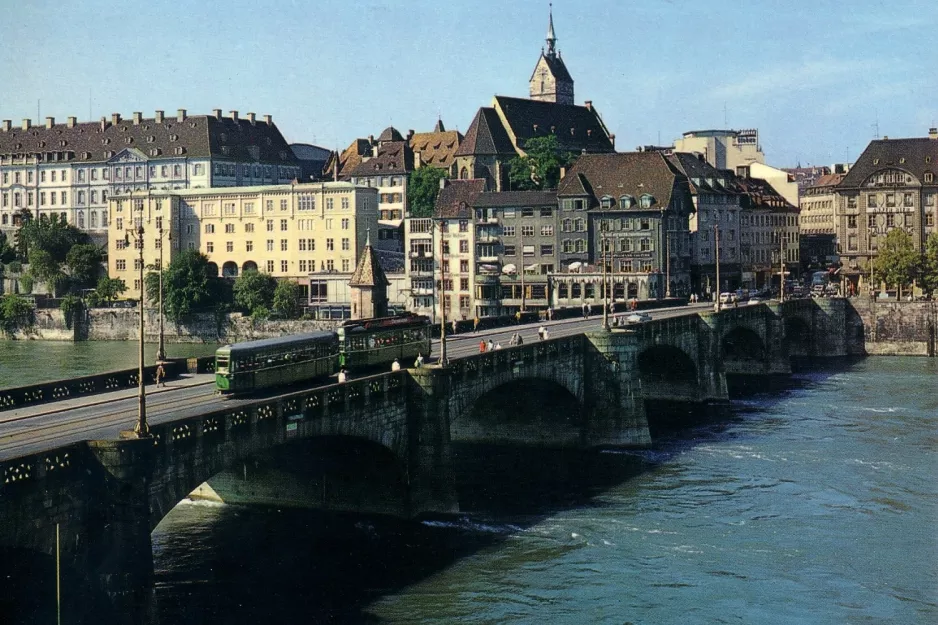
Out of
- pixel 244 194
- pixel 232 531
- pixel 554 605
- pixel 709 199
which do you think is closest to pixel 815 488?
pixel 554 605

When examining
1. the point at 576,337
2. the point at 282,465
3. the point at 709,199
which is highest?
the point at 709,199

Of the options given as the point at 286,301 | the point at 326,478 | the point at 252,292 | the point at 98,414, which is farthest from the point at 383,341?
the point at 252,292

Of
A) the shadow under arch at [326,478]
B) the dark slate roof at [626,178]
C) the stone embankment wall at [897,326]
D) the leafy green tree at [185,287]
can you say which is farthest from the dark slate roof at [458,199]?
the shadow under arch at [326,478]

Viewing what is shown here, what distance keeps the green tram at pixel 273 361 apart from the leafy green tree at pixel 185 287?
11081 cm

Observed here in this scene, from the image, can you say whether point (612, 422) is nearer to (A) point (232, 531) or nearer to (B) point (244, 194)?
(A) point (232, 531)

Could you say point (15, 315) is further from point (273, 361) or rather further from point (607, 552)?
point (607, 552)

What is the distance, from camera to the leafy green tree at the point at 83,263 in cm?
18425

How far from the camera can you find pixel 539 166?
181875 millimetres

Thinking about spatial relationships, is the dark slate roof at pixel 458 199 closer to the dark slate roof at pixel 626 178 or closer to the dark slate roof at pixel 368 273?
the dark slate roof at pixel 626 178

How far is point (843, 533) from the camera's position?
190 feet

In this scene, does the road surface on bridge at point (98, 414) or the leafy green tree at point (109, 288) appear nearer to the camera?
the road surface on bridge at point (98, 414)

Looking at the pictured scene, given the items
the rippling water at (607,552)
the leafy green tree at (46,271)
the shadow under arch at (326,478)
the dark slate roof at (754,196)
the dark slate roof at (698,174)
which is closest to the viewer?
the rippling water at (607,552)

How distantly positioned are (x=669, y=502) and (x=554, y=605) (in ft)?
56.0

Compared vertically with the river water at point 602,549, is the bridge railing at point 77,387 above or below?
above
